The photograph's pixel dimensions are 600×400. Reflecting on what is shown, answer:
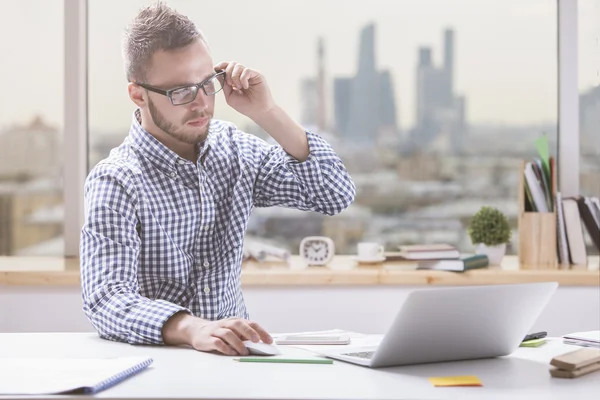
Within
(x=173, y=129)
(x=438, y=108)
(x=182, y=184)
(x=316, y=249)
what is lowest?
(x=316, y=249)

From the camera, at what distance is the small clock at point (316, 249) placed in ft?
10.4

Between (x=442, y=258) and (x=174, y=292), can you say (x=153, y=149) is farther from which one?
(x=442, y=258)

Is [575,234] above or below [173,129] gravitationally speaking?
below

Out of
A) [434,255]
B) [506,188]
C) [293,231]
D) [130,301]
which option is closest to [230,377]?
[130,301]

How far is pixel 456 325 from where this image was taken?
1.45 metres

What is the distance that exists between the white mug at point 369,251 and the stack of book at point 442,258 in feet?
0.36

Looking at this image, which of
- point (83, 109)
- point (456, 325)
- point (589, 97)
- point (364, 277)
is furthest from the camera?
point (589, 97)

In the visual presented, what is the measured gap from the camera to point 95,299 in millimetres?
1750

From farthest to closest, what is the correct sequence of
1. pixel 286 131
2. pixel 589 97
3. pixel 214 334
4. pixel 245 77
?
pixel 589 97 → pixel 286 131 → pixel 245 77 → pixel 214 334

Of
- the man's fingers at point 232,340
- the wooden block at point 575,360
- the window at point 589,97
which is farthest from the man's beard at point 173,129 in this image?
the window at point 589,97

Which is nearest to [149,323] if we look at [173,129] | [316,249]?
[173,129]

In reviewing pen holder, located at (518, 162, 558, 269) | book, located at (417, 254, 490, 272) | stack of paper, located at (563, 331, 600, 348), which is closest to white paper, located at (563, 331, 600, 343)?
Answer: stack of paper, located at (563, 331, 600, 348)

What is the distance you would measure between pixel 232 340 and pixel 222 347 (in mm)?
23

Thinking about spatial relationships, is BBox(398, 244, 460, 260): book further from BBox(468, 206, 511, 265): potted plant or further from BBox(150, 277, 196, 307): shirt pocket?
BBox(150, 277, 196, 307): shirt pocket
